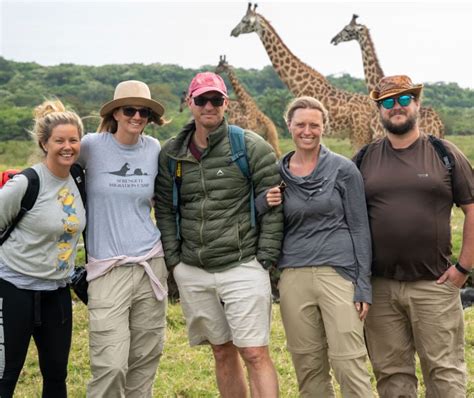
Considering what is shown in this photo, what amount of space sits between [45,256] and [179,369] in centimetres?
237

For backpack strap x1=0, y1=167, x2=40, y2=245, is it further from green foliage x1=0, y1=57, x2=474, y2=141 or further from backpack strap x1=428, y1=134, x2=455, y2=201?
green foliage x1=0, y1=57, x2=474, y2=141

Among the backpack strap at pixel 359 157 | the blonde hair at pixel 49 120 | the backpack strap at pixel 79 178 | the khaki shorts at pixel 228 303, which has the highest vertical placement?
the blonde hair at pixel 49 120

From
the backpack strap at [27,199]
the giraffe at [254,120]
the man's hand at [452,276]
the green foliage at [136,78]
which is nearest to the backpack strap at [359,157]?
the man's hand at [452,276]

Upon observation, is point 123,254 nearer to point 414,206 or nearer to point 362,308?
point 362,308

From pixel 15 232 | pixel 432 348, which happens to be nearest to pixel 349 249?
pixel 432 348

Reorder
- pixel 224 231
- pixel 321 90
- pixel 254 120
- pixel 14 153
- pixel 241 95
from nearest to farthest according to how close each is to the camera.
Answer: pixel 224 231 < pixel 321 90 < pixel 254 120 < pixel 241 95 < pixel 14 153

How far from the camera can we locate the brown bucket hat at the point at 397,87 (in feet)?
13.2

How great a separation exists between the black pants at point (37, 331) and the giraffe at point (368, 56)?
9378mm

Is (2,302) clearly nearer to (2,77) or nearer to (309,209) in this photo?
(309,209)

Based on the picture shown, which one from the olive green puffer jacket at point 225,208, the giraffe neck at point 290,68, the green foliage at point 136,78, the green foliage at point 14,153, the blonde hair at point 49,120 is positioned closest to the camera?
the blonde hair at point 49,120

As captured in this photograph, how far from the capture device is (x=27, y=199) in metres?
3.72

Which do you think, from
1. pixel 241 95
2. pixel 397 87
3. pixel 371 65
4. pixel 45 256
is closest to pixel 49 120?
pixel 45 256

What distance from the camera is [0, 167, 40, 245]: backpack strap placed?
3719 mm

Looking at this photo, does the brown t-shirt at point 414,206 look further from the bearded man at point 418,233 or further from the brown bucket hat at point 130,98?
the brown bucket hat at point 130,98
